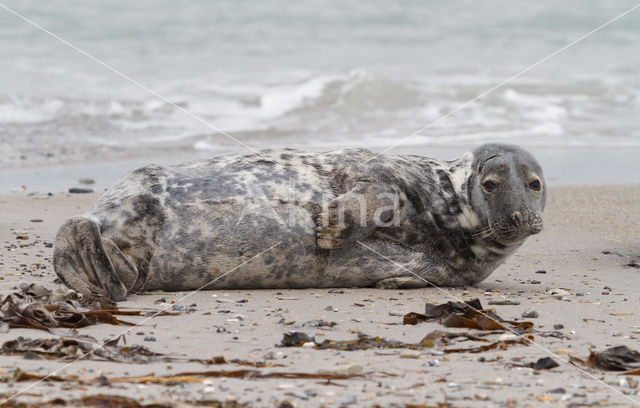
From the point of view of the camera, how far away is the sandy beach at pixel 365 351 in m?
3.46

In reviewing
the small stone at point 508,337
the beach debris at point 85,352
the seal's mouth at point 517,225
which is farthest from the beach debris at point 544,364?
the seal's mouth at point 517,225

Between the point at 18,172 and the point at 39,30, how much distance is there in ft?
49.1

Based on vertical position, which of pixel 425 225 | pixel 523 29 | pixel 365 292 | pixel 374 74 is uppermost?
pixel 523 29

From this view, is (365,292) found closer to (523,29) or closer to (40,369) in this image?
(40,369)

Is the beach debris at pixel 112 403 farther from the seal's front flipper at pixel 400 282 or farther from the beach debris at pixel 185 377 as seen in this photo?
the seal's front flipper at pixel 400 282

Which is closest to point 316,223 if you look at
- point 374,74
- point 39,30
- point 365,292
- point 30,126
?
point 365,292

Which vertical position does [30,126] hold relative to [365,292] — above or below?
above

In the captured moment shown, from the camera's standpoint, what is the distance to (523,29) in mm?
29078

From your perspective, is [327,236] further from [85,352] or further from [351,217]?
[85,352]

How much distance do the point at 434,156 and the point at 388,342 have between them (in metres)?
7.98

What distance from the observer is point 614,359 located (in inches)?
157

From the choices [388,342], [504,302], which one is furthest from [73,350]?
[504,302]

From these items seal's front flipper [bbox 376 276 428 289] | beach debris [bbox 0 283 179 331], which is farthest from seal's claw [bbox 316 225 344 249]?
beach debris [bbox 0 283 179 331]

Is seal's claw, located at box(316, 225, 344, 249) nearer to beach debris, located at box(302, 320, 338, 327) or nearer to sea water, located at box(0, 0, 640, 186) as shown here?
beach debris, located at box(302, 320, 338, 327)
